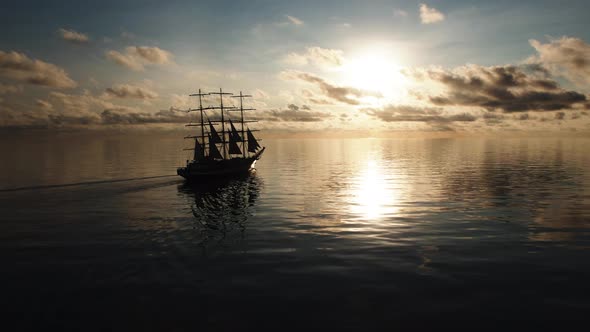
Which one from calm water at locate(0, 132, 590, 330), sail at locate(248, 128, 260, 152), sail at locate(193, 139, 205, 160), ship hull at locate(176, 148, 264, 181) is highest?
sail at locate(248, 128, 260, 152)

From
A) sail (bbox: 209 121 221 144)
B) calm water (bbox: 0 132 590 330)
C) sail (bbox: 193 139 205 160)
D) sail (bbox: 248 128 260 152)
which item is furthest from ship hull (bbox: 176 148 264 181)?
calm water (bbox: 0 132 590 330)

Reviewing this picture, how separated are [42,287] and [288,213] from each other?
79.5 ft

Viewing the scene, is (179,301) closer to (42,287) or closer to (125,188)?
(42,287)

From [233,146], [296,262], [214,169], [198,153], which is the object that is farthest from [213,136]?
[296,262]

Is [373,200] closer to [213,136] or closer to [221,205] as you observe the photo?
[221,205]

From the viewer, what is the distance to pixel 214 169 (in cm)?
7888

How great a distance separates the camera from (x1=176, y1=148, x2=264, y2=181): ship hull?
2867 inches

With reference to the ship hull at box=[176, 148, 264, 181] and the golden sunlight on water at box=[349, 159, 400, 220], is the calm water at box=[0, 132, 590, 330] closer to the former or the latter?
the golden sunlight on water at box=[349, 159, 400, 220]

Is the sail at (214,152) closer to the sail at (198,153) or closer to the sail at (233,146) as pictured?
the sail at (198,153)

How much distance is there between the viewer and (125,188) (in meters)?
61.8

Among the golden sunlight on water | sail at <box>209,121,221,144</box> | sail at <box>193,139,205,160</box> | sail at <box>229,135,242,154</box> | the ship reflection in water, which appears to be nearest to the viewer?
the ship reflection in water

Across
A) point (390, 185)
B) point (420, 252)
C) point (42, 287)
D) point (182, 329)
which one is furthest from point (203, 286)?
point (390, 185)

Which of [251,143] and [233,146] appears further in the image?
[251,143]

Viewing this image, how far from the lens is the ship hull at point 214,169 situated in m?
72.8
